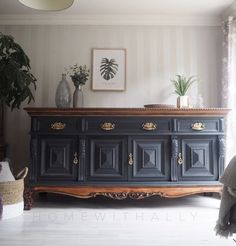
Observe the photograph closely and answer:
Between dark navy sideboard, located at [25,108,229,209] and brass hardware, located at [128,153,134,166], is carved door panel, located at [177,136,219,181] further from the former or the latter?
brass hardware, located at [128,153,134,166]

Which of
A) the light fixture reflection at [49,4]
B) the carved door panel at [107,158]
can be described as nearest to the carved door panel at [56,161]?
the carved door panel at [107,158]

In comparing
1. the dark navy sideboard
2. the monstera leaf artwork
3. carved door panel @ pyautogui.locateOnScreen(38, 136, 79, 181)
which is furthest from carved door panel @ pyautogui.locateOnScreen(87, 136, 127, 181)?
the monstera leaf artwork

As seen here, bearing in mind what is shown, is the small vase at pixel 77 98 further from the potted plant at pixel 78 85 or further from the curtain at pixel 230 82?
the curtain at pixel 230 82

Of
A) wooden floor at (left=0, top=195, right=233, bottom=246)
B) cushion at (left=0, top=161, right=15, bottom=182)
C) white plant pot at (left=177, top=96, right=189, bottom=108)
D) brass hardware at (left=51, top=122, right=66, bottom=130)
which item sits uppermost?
white plant pot at (left=177, top=96, right=189, bottom=108)

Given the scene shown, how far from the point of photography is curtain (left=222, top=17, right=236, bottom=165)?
7.80ft

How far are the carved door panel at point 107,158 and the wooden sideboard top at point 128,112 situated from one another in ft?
0.73

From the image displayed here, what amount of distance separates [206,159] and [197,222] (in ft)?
1.81

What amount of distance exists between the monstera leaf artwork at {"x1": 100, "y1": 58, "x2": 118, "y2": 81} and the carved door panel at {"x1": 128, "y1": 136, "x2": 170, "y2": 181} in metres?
0.88

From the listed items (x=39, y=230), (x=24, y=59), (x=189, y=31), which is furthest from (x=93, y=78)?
(x=39, y=230)

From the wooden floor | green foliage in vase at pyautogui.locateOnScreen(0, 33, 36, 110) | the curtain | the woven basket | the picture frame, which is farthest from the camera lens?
the picture frame

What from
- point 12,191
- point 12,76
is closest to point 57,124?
point 12,76

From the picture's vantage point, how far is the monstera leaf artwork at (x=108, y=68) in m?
2.74

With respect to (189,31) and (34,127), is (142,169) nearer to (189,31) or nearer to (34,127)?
(34,127)

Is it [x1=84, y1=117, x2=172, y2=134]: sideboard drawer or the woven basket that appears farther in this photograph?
[x1=84, y1=117, x2=172, y2=134]: sideboard drawer
